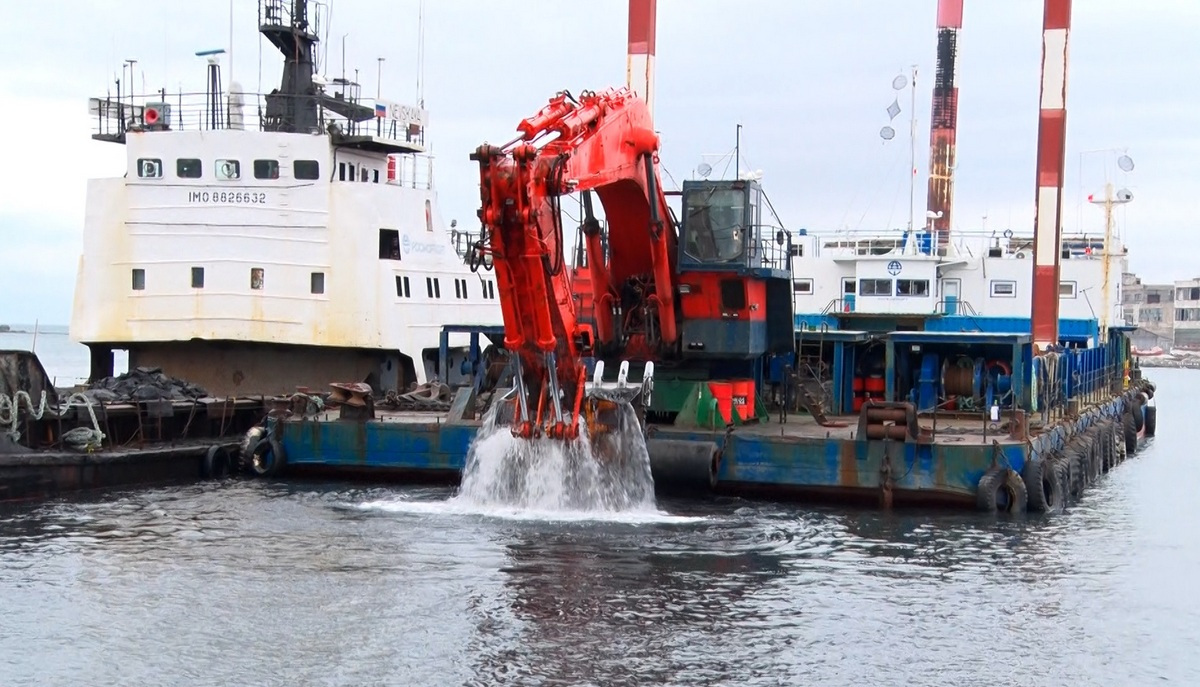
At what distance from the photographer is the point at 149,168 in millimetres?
32594

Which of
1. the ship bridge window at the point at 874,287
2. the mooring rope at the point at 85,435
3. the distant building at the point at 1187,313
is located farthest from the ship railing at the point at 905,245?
the distant building at the point at 1187,313

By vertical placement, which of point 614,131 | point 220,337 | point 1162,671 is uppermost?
point 614,131

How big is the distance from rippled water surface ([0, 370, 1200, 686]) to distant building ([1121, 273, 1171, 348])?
173 metres

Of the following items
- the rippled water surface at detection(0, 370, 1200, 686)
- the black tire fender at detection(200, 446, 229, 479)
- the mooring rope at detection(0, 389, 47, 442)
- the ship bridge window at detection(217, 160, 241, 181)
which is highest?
the ship bridge window at detection(217, 160, 241, 181)

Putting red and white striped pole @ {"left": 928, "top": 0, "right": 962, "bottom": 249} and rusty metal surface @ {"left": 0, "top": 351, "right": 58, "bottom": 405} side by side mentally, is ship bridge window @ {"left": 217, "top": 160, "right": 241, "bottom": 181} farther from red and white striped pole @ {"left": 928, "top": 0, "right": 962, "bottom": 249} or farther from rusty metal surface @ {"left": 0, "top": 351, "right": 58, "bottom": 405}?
red and white striped pole @ {"left": 928, "top": 0, "right": 962, "bottom": 249}

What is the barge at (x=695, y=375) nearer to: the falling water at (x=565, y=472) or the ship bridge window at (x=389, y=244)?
the falling water at (x=565, y=472)

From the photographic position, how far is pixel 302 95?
3412 centimetres

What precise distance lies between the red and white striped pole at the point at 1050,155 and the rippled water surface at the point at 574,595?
16.4 m

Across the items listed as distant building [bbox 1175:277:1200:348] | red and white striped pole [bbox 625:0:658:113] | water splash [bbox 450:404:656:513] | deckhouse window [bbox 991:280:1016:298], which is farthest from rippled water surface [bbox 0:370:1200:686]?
distant building [bbox 1175:277:1200:348]

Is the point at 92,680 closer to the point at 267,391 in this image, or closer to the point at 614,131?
the point at 614,131

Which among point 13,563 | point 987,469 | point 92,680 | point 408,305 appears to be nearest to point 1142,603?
point 987,469

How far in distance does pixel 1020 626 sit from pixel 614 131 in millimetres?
10341

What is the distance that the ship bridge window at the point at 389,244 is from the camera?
109 ft

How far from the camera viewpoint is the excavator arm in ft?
66.3
